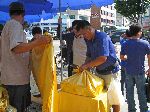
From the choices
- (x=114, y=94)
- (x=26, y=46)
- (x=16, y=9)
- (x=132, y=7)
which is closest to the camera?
(x=26, y=46)

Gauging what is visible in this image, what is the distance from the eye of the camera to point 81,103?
5.20 meters

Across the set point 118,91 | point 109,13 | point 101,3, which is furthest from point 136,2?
point 109,13

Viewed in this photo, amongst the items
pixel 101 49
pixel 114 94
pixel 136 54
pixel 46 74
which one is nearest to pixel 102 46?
pixel 101 49

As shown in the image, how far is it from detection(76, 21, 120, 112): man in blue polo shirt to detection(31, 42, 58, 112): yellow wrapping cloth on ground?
0.75 metres

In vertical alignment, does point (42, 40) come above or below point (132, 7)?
below

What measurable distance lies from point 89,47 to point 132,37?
4.42 ft

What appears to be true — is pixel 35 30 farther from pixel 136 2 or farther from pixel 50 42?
pixel 136 2

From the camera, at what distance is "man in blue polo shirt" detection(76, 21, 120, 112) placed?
5.45 m

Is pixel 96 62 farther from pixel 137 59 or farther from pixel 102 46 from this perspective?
pixel 137 59

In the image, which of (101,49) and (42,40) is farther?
(101,49)

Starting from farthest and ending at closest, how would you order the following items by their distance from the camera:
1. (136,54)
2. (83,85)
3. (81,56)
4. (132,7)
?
(132,7) → (81,56) → (136,54) → (83,85)

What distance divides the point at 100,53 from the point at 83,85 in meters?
0.58

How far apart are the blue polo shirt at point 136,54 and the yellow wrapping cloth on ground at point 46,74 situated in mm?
2310

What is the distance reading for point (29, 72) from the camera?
476 centimetres
